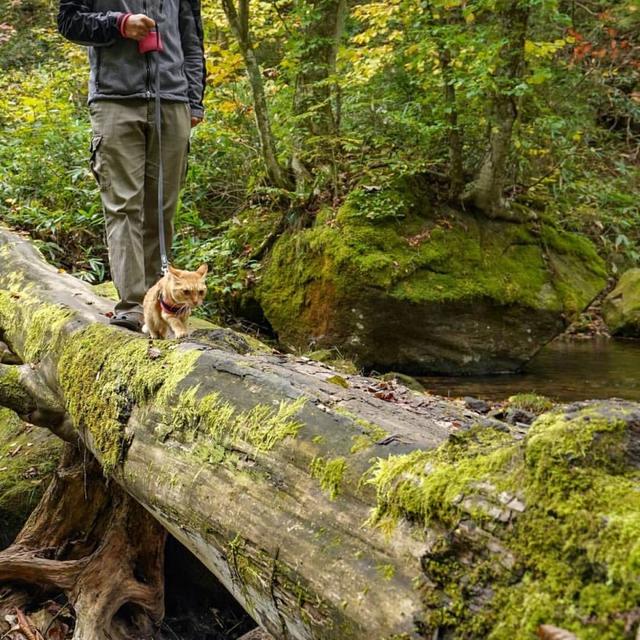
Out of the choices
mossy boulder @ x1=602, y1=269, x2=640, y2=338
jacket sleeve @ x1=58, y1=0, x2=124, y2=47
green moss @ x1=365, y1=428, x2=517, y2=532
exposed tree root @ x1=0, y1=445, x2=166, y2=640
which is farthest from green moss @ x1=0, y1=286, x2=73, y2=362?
mossy boulder @ x1=602, y1=269, x2=640, y2=338

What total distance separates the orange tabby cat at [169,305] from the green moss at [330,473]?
1.89 metres

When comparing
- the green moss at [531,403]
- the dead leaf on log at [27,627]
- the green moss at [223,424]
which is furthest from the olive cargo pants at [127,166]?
the green moss at [531,403]

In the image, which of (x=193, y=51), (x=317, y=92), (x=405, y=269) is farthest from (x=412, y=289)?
(x=193, y=51)

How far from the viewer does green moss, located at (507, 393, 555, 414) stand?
5.73 m

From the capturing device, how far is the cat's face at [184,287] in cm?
369

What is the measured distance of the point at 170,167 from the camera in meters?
4.18

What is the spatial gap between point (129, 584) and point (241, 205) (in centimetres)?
746

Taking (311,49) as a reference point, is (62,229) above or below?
below

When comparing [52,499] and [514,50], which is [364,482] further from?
[514,50]

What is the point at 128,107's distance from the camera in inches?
152

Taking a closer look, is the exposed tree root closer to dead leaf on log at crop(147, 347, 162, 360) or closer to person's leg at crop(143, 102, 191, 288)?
dead leaf on log at crop(147, 347, 162, 360)

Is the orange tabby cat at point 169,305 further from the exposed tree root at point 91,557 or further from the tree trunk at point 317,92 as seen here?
the tree trunk at point 317,92

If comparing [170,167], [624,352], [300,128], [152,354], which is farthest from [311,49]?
[152,354]

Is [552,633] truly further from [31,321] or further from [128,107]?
[31,321]
